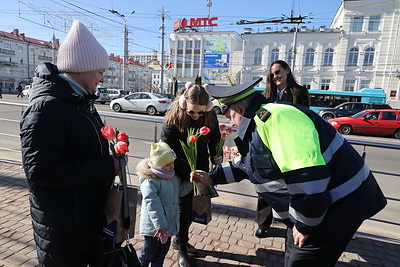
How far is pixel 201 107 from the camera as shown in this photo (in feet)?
7.37

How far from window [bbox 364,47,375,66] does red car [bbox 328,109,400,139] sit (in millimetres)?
25097

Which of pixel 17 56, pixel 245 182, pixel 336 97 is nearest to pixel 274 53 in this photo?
pixel 336 97

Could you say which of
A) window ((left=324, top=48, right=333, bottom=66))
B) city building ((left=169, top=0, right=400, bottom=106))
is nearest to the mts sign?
city building ((left=169, top=0, right=400, bottom=106))

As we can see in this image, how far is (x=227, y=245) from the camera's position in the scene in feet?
9.11

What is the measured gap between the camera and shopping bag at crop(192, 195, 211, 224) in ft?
8.18

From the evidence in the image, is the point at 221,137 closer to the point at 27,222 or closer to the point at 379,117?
the point at 27,222

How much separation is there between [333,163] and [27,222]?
3.26 metres

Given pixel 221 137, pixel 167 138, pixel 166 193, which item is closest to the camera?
pixel 166 193

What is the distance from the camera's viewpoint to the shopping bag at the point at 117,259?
1604 mm

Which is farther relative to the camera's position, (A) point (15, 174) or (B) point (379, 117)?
(B) point (379, 117)

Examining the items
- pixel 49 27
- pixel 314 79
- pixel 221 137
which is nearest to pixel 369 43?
pixel 314 79

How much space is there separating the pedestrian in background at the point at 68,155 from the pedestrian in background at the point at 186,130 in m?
0.83

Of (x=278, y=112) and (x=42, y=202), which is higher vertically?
(x=278, y=112)

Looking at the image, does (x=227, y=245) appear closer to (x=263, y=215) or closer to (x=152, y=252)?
(x=263, y=215)
